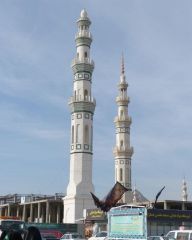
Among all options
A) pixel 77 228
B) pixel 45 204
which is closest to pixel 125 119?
pixel 45 204

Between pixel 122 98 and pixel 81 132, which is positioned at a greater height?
pixel 122 98

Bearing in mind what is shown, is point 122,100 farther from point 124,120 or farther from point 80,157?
point 80,157

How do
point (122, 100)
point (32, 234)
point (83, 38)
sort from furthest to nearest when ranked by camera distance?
1. point (122, 100)
2. point (83, 38)
3. point (32, 234)

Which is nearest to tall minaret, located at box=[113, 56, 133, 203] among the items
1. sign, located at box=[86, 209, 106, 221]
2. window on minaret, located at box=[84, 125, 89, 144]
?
window on minaret, located at box=[84, 125, 89, 144]

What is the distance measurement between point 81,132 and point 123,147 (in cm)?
1705

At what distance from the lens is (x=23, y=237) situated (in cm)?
732

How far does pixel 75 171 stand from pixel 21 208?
19.6 m

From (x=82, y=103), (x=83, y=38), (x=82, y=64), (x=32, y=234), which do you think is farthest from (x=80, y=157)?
(x=32, y=234)

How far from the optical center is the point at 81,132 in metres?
47.6

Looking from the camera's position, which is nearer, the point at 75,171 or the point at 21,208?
the point at 75,171

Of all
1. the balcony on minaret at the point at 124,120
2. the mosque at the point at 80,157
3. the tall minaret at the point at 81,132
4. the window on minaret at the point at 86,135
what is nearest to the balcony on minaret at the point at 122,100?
the balcony on minaret at the point at 124,120

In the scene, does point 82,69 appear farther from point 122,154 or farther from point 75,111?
point 122,154

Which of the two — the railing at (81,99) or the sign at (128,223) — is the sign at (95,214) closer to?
the railing at (81,99)

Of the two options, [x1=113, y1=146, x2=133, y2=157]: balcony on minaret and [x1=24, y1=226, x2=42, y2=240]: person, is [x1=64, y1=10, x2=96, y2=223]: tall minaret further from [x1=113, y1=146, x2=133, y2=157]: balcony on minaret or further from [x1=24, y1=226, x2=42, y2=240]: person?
[x1=24, y1=226, x2=42, y2=240]: person
